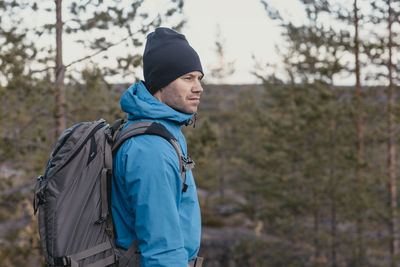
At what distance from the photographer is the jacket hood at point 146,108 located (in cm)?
204

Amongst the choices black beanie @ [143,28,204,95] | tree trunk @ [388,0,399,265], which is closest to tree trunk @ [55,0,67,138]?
black beanie @ [143,28,204,95]

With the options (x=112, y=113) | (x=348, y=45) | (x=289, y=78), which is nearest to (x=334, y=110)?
(x=348, y=45)

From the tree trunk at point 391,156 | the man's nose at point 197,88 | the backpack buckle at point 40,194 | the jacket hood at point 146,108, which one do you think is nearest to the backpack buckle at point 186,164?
the jacket hood at point 146,108

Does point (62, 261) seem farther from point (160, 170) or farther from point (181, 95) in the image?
point (181, 95)

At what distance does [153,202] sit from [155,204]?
12mm

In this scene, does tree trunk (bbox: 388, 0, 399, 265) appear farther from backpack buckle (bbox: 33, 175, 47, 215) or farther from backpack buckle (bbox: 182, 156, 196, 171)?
backpack buckle (bbox: 33, 175, 47, 215)

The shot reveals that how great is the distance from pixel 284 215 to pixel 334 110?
6122mm

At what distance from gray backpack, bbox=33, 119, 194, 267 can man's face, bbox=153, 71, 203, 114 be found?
241 mm

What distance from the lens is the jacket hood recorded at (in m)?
2.04

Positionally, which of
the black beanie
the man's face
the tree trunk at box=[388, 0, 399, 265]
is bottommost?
the tree trunk at box=[388, 0, 399, 265]

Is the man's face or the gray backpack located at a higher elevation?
the man's face

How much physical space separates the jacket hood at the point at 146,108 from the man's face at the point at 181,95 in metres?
A: 0.04

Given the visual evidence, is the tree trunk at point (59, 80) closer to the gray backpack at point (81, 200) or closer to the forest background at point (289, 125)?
the forest background at point (289, 125)

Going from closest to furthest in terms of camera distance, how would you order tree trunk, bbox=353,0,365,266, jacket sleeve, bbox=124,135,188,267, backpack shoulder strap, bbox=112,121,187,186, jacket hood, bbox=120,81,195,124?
jacket sleeve, bbox=124,135,188,267
backpack shoulder strap, bbox=112,121,187,186
jacket hood, bbox=120,81,195,124
tree trunk, bbox=353,0,365,266
